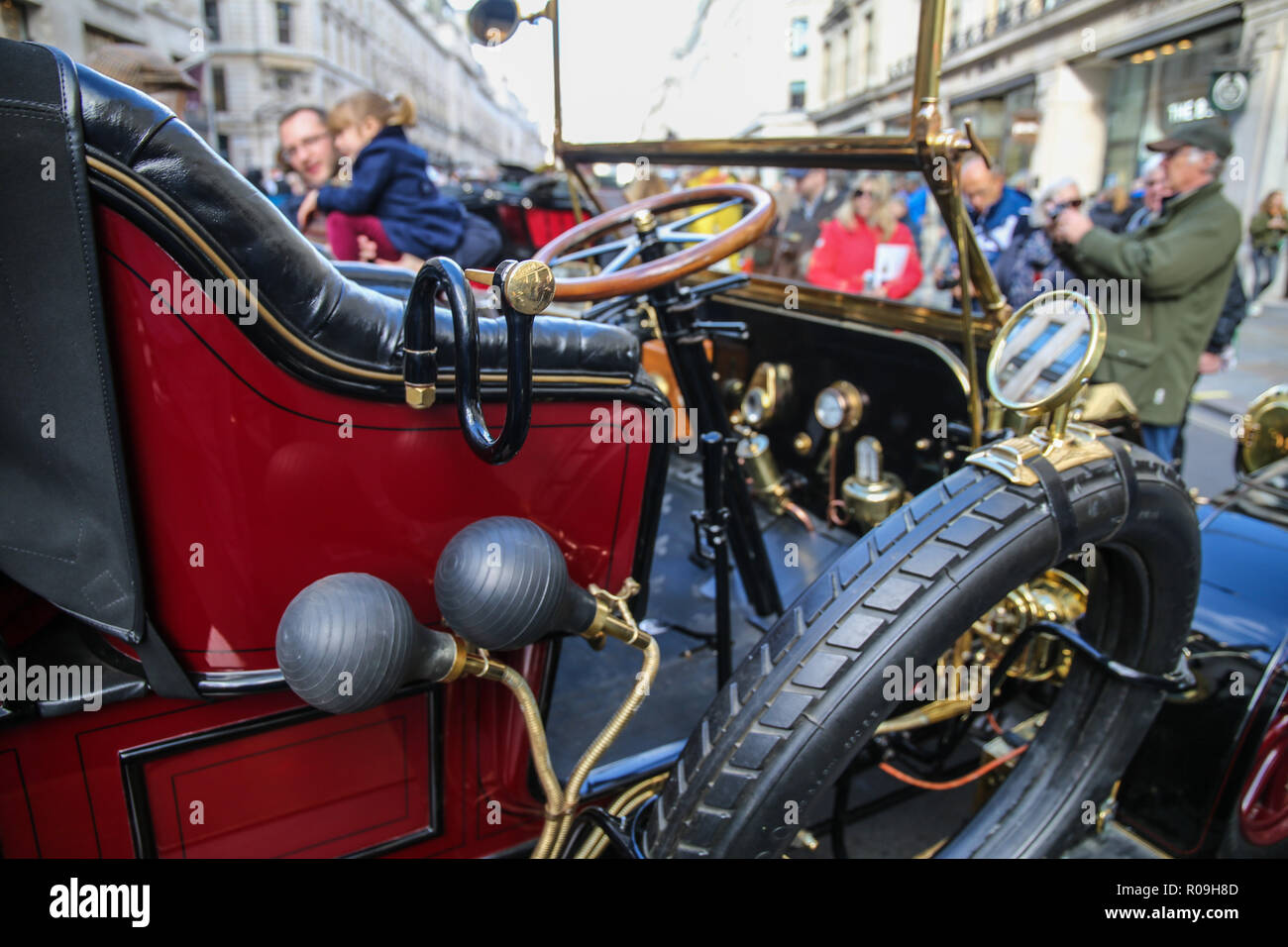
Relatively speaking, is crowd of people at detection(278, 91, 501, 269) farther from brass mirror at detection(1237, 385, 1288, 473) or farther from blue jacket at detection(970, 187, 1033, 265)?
brass mirror at detection(1237, 385, 1288, 473)

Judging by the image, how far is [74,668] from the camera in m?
0.92

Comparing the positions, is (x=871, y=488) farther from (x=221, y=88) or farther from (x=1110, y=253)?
(x=221, y=88)

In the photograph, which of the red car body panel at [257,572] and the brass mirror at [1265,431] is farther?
the brass mirror at [1265,431]

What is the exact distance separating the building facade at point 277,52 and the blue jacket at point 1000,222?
2.18 metres

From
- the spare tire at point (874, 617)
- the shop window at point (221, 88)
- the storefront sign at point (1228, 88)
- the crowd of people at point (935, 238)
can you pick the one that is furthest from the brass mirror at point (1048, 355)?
the shop window at point (221, 88)

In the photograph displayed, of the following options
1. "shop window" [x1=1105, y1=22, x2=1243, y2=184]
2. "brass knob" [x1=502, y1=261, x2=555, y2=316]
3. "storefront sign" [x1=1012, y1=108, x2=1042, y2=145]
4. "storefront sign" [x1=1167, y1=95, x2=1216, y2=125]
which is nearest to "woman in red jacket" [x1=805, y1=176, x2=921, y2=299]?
"brass knob" [x1=502, y1=261, x2=555, y2=316]

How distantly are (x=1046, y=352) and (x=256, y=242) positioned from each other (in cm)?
119

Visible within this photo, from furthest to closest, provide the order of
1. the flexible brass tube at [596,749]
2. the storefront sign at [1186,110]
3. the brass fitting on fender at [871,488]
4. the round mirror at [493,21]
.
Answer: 1. the storefront sign at [1186,110]
2. the brass fitting on fender at [871,488]
3. the round mirror at [493,21]
4. the flexible brass tube at [596,749]

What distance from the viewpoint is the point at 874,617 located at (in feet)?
3.63

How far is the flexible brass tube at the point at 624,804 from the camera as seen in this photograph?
128 cm

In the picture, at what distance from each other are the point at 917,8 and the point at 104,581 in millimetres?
1615

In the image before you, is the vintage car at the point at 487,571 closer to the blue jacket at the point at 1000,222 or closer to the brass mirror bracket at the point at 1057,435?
the brass mirror bracket at the point at 1057,435

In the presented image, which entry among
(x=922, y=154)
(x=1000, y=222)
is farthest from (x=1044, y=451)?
(x=1000, y=222)

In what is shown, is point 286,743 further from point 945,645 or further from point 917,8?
point 917,8
